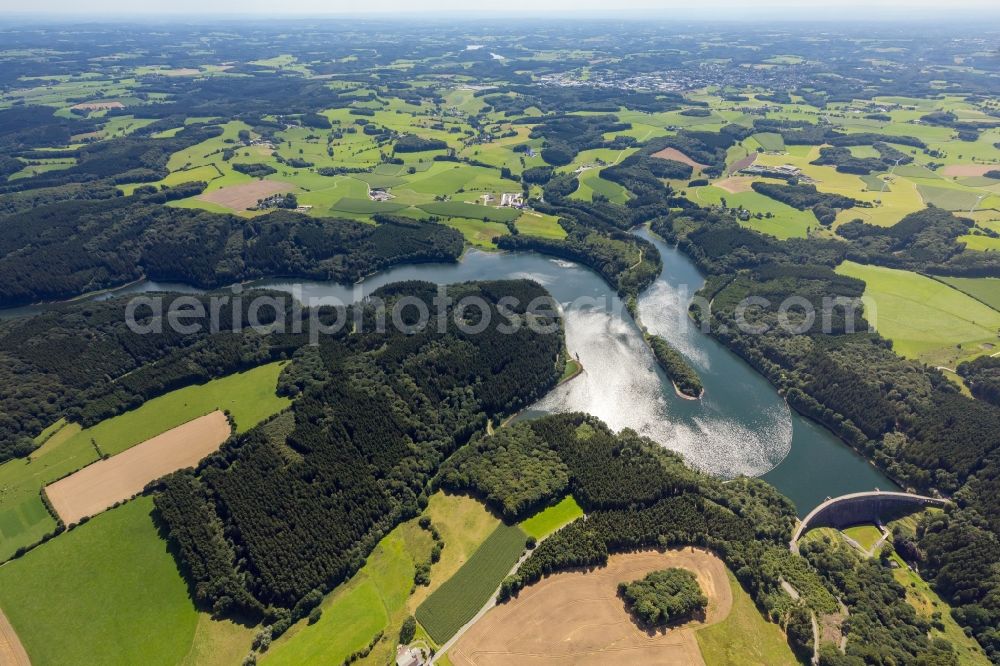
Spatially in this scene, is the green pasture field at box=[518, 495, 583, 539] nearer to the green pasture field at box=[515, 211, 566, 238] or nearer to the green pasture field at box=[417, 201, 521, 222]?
the green pasture field at box=[515, 211, 566, 238]

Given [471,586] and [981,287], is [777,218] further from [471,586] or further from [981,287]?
[471,586]

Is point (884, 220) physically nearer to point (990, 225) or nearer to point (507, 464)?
point (990, 225)

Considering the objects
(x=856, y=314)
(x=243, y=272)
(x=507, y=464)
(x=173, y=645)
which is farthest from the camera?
(x=243, y=272)

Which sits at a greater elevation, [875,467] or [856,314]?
[856,314]

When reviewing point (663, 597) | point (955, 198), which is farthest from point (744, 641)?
point (955, 198)

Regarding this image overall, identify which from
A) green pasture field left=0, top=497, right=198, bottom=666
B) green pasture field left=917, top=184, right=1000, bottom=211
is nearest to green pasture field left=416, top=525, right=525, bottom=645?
green pasture field left=0, top=497, right=198, bottom=666

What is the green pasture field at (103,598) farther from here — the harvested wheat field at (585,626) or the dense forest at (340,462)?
the harvested wheat field at (585,626)

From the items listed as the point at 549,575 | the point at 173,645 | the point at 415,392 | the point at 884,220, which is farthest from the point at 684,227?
the point at 173,645
